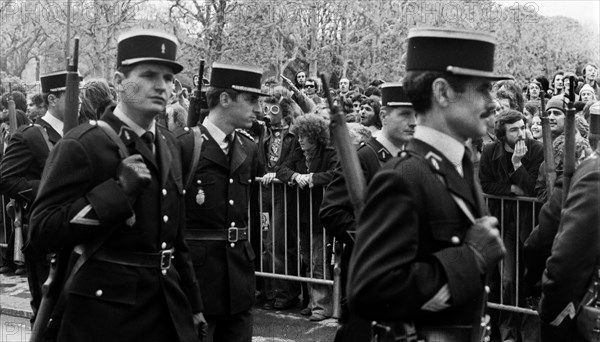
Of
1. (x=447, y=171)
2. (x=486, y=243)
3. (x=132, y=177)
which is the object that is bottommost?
(x=486, y=243)

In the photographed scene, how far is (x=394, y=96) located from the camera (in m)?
5.98

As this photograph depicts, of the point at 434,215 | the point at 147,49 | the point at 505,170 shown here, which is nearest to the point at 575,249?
the point at 434,215

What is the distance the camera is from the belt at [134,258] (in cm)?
432

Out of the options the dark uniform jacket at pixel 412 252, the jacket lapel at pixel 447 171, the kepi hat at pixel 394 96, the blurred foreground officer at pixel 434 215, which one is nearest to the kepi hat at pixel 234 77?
the kepi hat at pixel 394 96

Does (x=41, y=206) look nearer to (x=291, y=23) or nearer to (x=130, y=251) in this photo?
(x=130, y=251)

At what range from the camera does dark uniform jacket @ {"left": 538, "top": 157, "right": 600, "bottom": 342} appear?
14.3ft

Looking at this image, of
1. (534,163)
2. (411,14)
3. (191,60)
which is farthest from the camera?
(411,14)

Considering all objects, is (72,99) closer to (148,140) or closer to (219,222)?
(148,140)

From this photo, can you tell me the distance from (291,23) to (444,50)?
2068cm

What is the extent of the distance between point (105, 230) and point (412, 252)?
68.3 inches

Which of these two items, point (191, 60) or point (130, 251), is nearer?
point (130, 251)

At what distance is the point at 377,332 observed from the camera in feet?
11.4

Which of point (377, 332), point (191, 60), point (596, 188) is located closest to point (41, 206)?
point (377, 332)

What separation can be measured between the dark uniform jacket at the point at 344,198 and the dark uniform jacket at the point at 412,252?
7.79 feet
